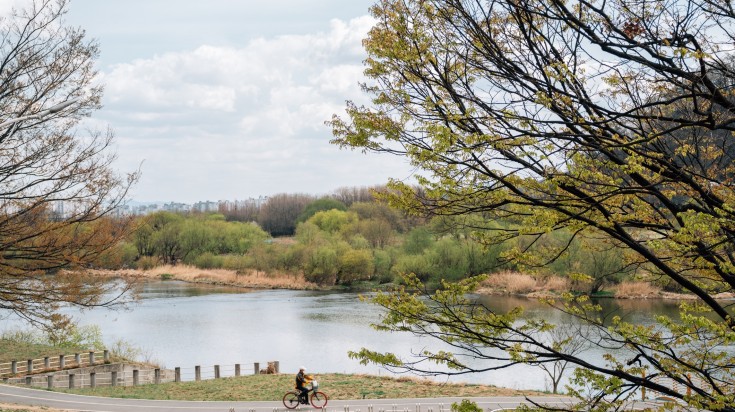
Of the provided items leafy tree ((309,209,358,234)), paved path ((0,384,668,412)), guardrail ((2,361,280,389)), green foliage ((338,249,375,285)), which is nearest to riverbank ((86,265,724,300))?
green foliage ((338,249,375,285))

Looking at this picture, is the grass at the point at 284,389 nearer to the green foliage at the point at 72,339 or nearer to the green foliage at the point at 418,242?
the green foliage at the point at 72,339

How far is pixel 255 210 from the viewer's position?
144750 millimetres

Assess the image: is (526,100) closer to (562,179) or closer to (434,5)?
(562,179)

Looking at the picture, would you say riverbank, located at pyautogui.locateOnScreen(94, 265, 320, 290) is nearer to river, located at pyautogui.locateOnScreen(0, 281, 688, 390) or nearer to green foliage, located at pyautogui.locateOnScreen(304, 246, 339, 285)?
green foliage, located at pyautogui.locateOnScreen(304, 246, 339, 285)

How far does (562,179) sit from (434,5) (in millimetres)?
2365

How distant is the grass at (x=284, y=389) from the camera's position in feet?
65.4

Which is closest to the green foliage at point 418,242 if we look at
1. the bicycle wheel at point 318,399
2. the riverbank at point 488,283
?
Answer: the riverbank at point 488,283

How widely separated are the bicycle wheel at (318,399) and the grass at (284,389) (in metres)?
0.85

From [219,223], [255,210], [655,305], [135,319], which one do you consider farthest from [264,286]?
[255,210]

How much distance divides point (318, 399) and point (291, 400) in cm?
74

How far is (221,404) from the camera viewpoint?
62.7 feet

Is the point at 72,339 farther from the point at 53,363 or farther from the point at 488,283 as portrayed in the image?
the point at 488,283

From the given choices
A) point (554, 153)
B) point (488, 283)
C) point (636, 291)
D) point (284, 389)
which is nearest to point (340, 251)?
point (488, 283)

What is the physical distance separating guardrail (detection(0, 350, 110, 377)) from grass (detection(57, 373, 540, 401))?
4394 mm
